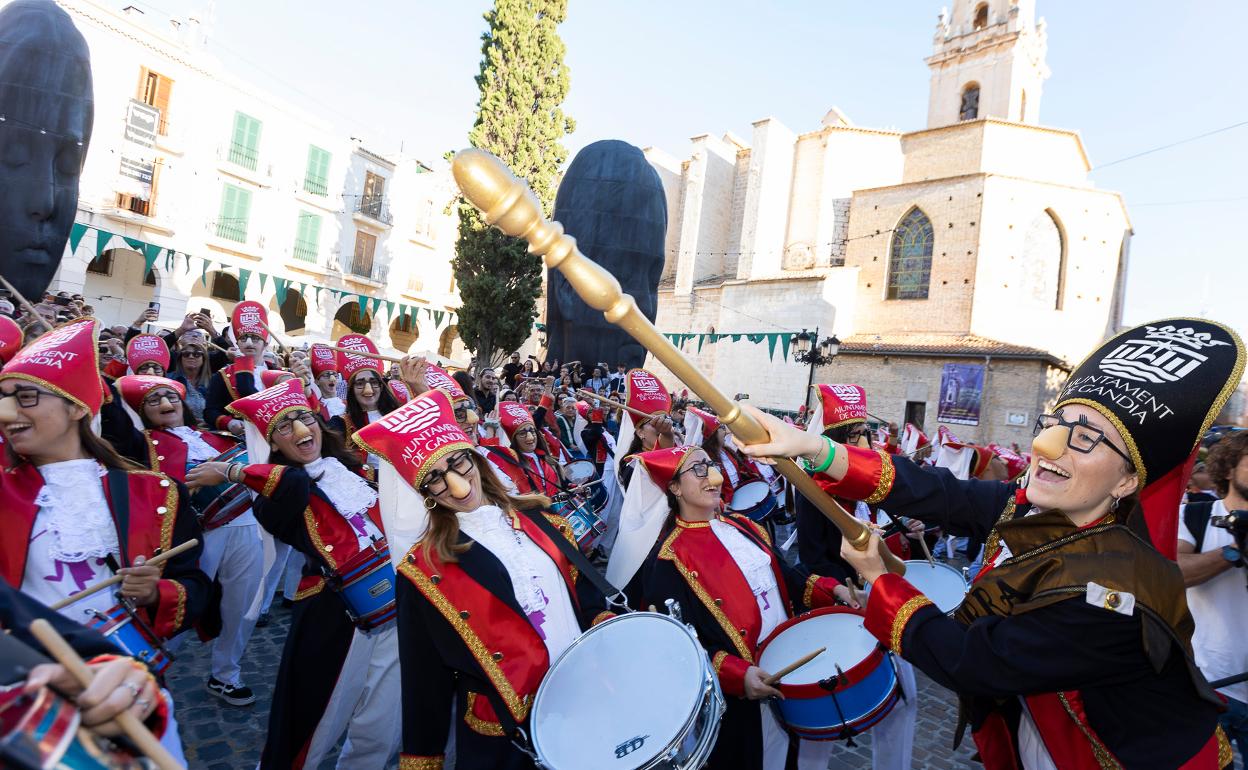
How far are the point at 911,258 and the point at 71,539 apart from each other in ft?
112

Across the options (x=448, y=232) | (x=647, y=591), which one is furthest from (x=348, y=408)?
(x=448, y=232)

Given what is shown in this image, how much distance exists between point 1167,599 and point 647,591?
2.34 m

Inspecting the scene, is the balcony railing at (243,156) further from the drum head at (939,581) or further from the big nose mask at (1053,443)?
the big nose mask at (1053,443)

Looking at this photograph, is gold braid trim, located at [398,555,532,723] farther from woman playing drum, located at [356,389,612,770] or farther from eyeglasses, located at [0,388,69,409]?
eyeglasses, located at [0,388,69,409]

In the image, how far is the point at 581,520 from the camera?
5.70 metres

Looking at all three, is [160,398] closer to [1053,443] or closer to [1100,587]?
[1053,443]

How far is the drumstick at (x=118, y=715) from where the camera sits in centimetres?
108

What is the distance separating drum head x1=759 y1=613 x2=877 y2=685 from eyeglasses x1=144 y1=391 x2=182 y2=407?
4367 millimetres

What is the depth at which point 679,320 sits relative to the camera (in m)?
37.6

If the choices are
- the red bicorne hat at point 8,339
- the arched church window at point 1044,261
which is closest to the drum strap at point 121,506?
the red bicorne hat at point 8,339

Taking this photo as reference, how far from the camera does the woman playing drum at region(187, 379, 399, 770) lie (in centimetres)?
367

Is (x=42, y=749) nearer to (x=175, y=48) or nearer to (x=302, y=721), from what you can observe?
(x=302, y=721)

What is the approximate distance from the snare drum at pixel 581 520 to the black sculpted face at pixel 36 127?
40.6ft

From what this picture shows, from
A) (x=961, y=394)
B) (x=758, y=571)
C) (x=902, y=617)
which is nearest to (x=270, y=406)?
(x=758, y=571)
